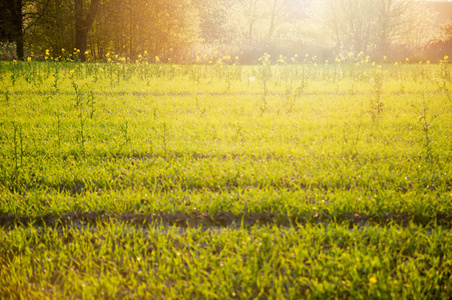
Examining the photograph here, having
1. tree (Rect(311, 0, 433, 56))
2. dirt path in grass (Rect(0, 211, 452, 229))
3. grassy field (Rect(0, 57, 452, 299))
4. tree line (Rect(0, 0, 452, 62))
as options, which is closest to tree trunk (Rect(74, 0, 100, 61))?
tree line (Rect(0, 0, 452, 62))

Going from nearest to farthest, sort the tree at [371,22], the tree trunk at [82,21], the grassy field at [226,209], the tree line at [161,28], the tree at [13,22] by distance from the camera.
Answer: the grassy field at [226,209]
the tree trunk at [82,21]
the tree at [13,22]
the tree line at [161,28]
the tree at [371,22]

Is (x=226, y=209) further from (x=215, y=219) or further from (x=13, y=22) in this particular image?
(x=13, y=22)

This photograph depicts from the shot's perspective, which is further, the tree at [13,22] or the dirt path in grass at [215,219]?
the tree at [13,22]

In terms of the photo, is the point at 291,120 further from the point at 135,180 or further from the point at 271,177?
the point at 135,180

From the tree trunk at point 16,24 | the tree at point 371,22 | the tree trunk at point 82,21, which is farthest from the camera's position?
the tree at point 371,22

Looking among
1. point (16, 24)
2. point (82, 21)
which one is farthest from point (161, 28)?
point (16, 24)

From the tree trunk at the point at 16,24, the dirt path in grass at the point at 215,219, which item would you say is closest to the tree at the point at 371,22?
the tree trunk at the point at 16,24

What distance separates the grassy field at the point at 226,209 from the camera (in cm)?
233

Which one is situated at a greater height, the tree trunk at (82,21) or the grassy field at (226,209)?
the tree trunk at (82,21)

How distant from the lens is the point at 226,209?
10.7 feet

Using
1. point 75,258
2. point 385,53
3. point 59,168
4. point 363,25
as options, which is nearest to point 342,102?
point 59,168

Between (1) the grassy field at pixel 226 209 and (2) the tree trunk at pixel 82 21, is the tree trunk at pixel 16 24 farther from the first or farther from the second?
(1) the grassy field at pixel 226 209

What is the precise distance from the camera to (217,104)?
8375mm

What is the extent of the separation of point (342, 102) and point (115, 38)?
23762 millimetres
